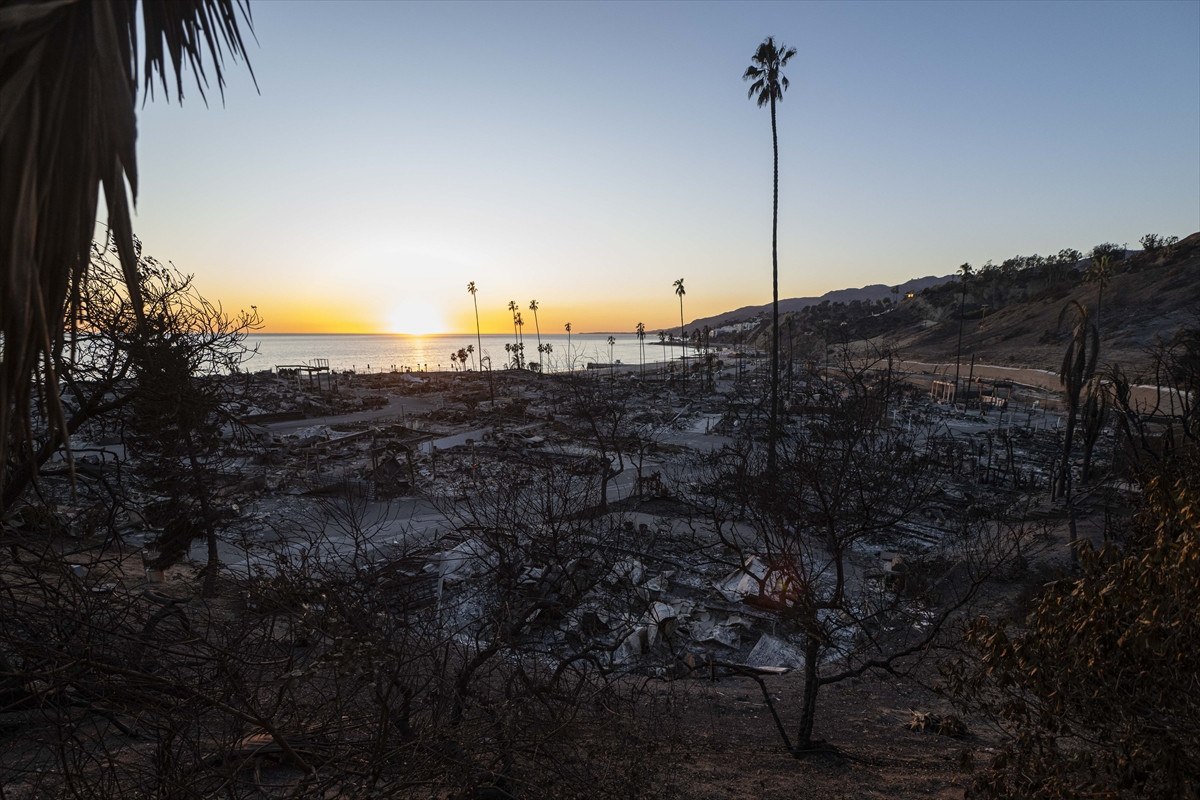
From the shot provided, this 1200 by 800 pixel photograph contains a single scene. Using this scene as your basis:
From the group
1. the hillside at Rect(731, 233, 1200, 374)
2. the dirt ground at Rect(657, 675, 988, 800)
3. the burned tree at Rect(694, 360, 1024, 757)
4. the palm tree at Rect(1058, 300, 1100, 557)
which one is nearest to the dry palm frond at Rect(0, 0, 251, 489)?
the dirt ground at Rect(657, 675, 988, 800)

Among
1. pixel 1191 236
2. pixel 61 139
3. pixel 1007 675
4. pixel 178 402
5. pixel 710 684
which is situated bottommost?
pixel 710 684

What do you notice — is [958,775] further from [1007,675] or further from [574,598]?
[574,598]

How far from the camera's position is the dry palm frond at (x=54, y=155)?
121 centimetres

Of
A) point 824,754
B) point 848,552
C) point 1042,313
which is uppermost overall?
point 1042,313

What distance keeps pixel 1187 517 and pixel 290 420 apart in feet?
197

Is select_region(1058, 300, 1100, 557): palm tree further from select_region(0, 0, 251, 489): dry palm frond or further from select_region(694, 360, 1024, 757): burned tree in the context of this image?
select_region(0, 0, 251, 489): dry palm frond

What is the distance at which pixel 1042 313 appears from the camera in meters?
83.3

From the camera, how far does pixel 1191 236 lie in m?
93.0

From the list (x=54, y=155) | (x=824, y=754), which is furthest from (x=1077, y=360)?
(x=54, y=155)

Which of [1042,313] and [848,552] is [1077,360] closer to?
[848,552]

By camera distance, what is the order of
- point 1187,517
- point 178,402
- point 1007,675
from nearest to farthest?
1. point 1187,517
2. point 1007,675
3. point 178,402

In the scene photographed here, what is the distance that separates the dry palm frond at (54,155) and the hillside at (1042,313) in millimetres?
44882

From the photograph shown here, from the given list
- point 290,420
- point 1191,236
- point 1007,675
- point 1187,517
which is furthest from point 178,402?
point 1191,236

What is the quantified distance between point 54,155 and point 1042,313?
105443 millimetres
